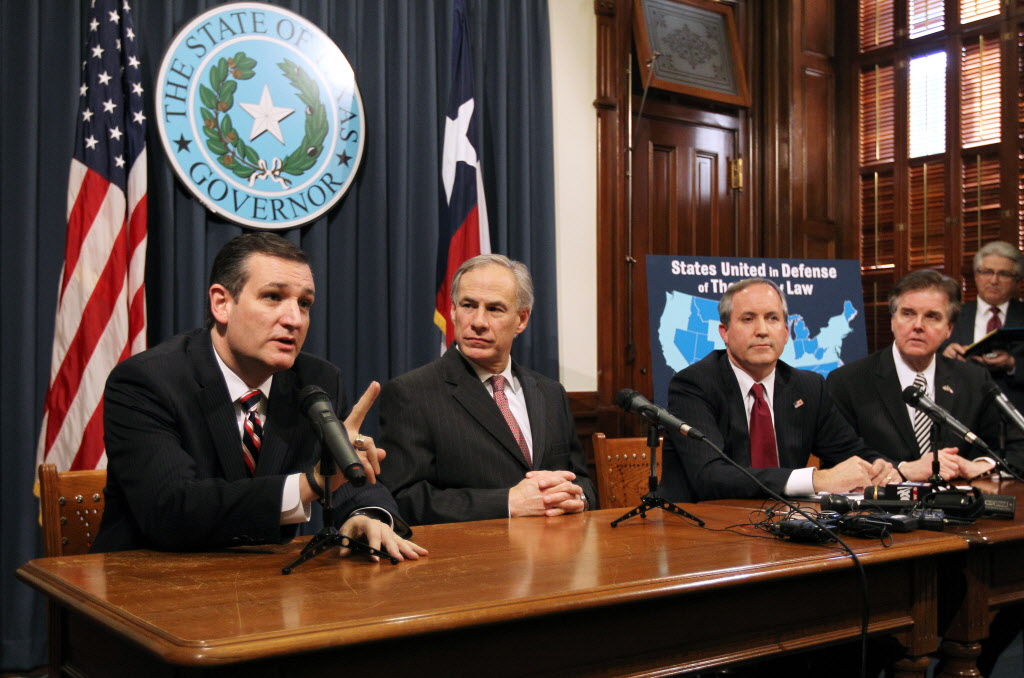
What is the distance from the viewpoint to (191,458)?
6.39ft

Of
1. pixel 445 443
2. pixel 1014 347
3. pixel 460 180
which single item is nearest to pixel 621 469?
pixel 445 443

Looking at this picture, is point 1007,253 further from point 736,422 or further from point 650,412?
point 650,412

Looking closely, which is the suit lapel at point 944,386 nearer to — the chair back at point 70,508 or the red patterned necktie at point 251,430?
the red patterned necktie at point 251,430

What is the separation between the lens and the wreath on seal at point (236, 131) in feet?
13.0

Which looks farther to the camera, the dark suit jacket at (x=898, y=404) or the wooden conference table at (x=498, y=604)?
the dark suit jacket at (x=898, y=404)

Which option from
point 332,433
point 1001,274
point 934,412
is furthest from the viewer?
point 1001,274

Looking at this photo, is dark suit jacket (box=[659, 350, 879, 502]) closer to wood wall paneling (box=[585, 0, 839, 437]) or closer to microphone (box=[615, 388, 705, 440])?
microphone (box=[615, 388, 705, 440])

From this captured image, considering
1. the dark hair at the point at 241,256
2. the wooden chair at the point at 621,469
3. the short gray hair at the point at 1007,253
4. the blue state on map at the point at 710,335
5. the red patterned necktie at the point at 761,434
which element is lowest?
the wooden chair at the point at 621,469

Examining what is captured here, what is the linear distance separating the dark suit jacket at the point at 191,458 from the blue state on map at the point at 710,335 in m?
2.45

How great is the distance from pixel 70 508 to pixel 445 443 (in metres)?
0.98

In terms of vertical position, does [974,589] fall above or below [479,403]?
below

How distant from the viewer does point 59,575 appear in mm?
1641

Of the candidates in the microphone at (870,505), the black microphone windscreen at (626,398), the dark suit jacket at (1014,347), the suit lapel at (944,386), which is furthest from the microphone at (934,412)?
A: the dark suit jacket at (1014,347)

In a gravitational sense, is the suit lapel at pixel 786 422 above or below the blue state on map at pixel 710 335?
below
